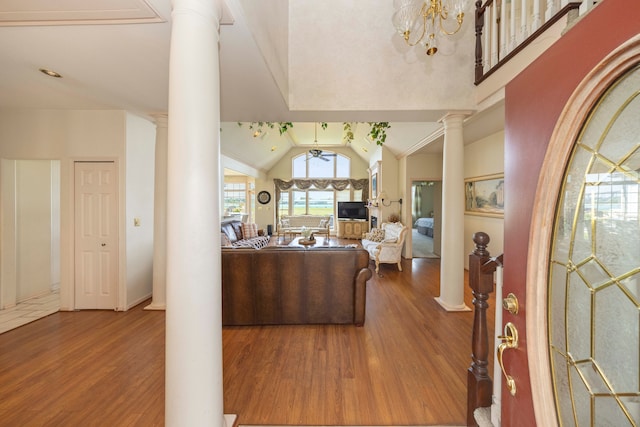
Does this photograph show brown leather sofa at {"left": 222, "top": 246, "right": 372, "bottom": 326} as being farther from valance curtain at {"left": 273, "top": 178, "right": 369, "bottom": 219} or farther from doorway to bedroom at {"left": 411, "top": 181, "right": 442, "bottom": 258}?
valance curtain at {"left": 273, "top": 178, "right": 369, "bottom": 219}

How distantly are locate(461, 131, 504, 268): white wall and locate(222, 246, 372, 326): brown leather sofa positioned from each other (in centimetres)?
281

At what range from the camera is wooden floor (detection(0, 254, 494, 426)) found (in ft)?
5.79

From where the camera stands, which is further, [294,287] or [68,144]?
[68,144]

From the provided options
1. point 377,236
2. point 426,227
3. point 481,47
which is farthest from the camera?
point 426,227

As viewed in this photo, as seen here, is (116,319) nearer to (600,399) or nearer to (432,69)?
(600,399)

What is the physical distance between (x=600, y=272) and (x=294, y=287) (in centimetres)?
265

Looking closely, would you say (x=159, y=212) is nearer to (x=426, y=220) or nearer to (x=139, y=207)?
(x=139, y=207)

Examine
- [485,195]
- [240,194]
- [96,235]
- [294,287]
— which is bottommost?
[294,287]

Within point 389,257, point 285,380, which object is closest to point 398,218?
point 389,257

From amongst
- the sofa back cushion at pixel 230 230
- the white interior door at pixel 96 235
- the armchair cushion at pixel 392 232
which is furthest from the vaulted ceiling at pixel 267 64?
the sofa back cushion at pixel 230 230

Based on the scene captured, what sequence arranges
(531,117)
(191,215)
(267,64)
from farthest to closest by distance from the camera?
(267,64), (191,215), (531,117)

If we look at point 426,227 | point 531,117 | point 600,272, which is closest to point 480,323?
point 600,272

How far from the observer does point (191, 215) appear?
124 cm

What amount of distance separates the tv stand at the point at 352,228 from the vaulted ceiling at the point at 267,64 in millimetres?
6708
